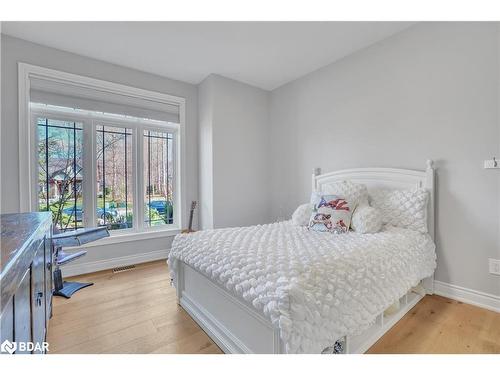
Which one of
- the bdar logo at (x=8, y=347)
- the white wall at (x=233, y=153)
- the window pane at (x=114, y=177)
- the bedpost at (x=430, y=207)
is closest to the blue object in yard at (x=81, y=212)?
the window pane at (x=114, y=177)

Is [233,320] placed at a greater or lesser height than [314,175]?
lesser

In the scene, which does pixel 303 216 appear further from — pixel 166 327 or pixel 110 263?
pixel 110 263

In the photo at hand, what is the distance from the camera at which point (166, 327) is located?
170 cm

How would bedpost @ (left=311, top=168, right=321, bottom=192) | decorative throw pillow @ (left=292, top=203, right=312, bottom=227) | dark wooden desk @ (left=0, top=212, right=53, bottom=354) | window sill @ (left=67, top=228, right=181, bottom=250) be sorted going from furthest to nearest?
1. bedpost @ (left=311, top=168, right=321, bottom=192)
2. window sill @ (left=67, top=228, right=181, bottom=250)
3. decorative throw pillow @ (left=292, top=203, right=312, bottom=227)
4. dark wooden desk @ (left=0, top=212, right=53, bottom=354)

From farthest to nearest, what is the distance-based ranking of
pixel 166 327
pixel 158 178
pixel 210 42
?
pixel 158 178, pixel 210 42, pixel 166 327

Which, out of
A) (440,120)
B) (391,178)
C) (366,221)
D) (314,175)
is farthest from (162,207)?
(440,120)

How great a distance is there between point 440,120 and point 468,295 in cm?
147

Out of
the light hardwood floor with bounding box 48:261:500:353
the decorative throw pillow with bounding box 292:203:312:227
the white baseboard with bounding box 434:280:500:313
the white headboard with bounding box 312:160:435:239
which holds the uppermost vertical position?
the white headboard with bounding box 312:160:435:239

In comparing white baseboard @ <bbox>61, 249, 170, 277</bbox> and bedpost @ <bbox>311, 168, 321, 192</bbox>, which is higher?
bedpost @ <bbox>311, 168, 321, 192</bbox>

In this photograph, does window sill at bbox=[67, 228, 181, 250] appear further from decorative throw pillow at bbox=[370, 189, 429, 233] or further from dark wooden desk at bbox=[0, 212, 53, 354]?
decorative throw pillow at bbox=[370, 189, 429, 233]

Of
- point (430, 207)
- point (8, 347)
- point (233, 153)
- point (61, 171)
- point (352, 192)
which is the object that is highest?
point (233, 153)

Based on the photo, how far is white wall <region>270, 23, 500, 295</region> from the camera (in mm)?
1870

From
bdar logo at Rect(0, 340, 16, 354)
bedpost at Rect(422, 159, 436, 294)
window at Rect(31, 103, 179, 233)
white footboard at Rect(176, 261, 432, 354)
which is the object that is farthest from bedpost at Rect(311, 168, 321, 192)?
bdar logo at Rect(0, 340, 16, 354)

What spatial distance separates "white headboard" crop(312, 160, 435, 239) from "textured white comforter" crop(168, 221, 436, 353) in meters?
0.41
